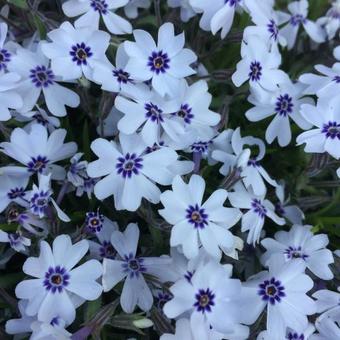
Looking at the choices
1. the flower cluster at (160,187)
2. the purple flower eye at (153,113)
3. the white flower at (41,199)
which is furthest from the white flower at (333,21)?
the white flower at (41,199)

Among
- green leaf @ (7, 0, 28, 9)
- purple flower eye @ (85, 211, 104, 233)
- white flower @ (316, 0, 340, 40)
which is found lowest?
purple flower eye @ (85, 211, 104, 233)

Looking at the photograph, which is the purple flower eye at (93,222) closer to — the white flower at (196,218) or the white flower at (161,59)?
the white flower at (196,218)

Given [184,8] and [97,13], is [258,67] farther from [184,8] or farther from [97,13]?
[97,13]

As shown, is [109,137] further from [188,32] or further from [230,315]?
[230,315]

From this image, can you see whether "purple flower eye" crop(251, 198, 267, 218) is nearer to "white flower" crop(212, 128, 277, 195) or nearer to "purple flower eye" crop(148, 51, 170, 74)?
"white flower" crop(212, 128, 277, 195)

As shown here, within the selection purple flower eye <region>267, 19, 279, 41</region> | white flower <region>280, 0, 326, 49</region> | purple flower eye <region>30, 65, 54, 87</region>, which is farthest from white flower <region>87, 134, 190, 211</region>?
white flower <region>280, 0, 326, 49</region>

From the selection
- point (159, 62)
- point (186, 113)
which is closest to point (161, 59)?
point (159, 62)

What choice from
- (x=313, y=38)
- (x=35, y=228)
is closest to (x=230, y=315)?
(x=35, y=228)
